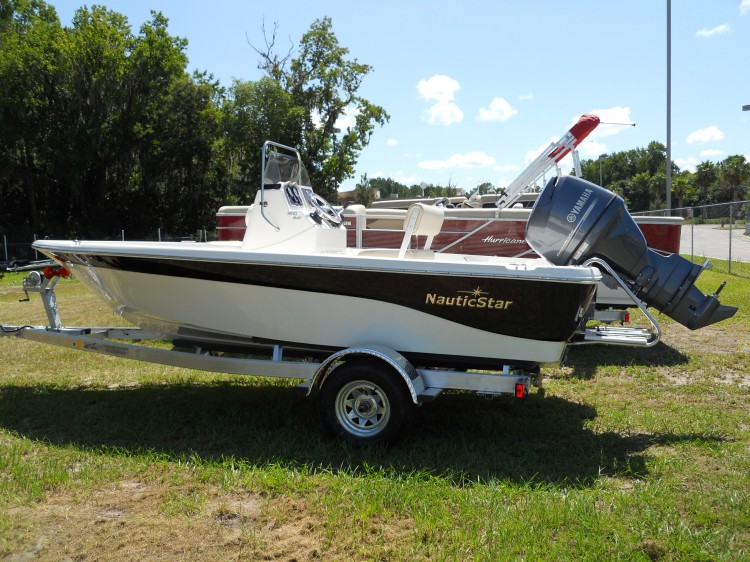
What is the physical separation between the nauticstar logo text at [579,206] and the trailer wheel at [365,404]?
1.98 m

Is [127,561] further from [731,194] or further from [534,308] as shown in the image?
[731,194]

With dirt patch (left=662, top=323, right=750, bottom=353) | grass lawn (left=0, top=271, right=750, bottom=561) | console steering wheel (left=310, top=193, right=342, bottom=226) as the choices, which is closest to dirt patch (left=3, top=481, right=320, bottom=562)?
grass lawn (left=0, top=271, right=750, bottom=561)

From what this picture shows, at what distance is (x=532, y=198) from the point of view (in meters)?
10.7

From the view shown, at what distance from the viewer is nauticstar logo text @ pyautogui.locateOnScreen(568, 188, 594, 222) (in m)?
5.07

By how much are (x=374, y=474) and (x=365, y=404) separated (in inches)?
25.2

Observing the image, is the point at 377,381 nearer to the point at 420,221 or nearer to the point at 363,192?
the point at 420,221

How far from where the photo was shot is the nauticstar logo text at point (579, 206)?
5070 millimetres

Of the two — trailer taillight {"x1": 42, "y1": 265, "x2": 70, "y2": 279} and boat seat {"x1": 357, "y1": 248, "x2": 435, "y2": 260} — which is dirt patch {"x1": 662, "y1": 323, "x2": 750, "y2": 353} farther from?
trailer taillight {"x1": 42, "y1": 265, "x2": 70, "y2": 279}

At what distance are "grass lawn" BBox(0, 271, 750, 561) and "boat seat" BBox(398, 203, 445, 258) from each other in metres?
1.55

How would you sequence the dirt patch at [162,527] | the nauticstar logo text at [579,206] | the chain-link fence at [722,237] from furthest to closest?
1. the chain-link fence at [722,237]
2. the nauticstar logo text at [579,206]
3. the dirt patch at [162,527]

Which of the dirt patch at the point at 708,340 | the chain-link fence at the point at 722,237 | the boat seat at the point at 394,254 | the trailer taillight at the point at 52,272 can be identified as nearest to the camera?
the boat seat at the point at 394,254

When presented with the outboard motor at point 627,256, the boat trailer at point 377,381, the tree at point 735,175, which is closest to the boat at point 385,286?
the outboard motor at point 627,256

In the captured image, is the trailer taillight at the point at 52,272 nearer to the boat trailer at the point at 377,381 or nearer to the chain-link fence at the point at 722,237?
the boat trailer at the point at 377,381

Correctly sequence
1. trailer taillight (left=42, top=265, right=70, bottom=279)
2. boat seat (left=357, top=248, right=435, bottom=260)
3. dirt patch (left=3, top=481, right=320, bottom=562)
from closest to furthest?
dirt patch (left=3, top=481, right=320, bottom=562)
boat seat (left=357, top=248, right=435, bottom=260)
trailer taillight (left=42, top=265, right=70, bottom=279)
